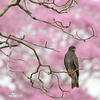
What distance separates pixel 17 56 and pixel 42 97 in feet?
4.48

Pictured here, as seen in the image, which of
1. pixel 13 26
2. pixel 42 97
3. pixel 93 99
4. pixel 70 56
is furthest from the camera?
pixel 13 26

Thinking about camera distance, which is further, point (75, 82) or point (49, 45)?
point (49, 45)

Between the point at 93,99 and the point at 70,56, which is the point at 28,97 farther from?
the point at 70,56

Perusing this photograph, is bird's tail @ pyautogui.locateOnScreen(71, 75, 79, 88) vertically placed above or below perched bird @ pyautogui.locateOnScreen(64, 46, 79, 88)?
below

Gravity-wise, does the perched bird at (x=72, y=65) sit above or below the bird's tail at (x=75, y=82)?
above

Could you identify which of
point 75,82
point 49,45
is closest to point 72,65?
point 75,82

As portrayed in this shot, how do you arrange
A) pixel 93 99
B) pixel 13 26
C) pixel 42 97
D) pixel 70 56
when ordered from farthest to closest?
1. pixel 13 26
2. pixel 93 99
3. pixel 42 97
4. pixel 70 56

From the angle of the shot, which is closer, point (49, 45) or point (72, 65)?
point (72, 65)

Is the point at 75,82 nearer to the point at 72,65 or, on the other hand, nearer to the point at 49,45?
the point at 72,65

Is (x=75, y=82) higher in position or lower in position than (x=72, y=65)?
lower

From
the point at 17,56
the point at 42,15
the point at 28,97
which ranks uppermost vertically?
the point at 42,15

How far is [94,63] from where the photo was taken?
36.6ft

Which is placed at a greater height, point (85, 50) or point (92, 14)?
point (92, 14)

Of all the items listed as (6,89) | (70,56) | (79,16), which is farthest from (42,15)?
(70,56)
